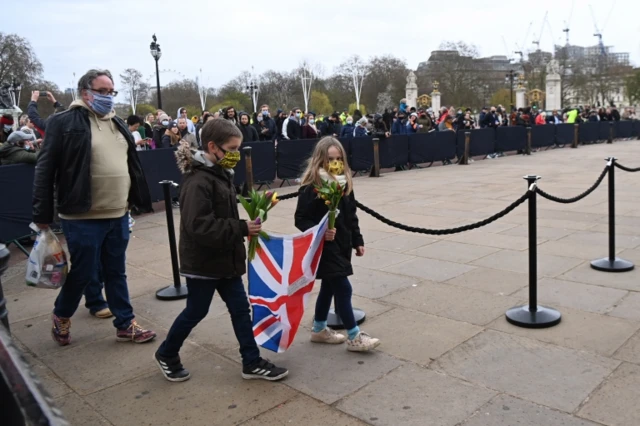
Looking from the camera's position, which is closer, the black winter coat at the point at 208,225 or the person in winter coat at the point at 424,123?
the black winter coat at the point at 208,225

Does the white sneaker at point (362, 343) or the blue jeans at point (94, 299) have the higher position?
the blue jeans at point (94, 299)

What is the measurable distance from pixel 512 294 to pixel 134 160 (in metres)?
3.52

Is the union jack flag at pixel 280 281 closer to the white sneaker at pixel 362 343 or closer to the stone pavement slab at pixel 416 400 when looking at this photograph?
the white sneaker at pixel 362 343

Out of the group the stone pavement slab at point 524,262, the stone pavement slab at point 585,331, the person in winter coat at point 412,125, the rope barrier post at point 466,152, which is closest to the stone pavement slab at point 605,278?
the stone pavement slab at point 524,262

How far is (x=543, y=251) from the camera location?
279 inches

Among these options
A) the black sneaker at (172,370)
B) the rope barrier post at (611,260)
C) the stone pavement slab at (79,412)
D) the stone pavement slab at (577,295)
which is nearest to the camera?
the stone pavement slab at (79,412)

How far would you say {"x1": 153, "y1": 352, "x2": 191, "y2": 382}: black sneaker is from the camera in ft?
12.6

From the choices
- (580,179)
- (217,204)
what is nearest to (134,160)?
(217,204)

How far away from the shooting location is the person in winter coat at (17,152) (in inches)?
328

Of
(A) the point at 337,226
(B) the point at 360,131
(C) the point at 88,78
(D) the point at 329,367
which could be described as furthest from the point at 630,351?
(B) the point at 360,131

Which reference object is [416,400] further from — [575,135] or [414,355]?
[575,135]

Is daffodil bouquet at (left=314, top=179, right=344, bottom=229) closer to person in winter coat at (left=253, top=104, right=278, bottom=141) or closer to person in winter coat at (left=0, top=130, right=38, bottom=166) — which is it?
person in winter coat at (left=0, top=130, right=38, bottom=166)

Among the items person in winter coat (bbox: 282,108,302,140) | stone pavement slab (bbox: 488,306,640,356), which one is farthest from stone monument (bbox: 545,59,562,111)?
stone pavement slab (bbox: 488,306,640,356)

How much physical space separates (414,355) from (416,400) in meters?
0.68
